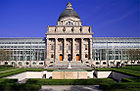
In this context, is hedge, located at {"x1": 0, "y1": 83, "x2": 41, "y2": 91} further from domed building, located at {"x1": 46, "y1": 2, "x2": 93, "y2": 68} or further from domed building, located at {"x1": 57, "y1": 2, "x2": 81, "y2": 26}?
domed building, located at {"x1": 57, "y1": 2, "x2": 81, "y2": 26}

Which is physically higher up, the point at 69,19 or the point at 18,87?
the point at 69,19

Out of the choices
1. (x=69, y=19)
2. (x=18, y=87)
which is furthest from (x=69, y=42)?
(x=18, y=87)

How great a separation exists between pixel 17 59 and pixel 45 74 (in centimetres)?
3991

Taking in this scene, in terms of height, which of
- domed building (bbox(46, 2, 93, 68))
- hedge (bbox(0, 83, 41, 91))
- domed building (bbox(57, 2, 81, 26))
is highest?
domed building (bbox(57, 2, 81, 26))

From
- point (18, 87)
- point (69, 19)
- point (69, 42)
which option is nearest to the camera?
point (18, 87)

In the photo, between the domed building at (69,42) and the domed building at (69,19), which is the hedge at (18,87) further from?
the domed building at (69,19)

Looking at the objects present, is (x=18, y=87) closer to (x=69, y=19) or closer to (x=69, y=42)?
(x=69, y=42)

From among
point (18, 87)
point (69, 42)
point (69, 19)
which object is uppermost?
point (69, 19)

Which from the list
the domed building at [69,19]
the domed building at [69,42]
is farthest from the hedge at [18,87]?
the domed building at [69,19]

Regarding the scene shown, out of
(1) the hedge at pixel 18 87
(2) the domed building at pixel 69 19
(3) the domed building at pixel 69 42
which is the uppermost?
(2) the domed building at pixel 69 19

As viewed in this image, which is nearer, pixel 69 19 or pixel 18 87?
pixel 18 87

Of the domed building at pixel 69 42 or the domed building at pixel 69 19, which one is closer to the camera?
the domed building at pixel 69 42

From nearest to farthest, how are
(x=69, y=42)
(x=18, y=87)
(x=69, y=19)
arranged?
(x=18, y=87) → (x=69, y=42) → (x=69, y=19)

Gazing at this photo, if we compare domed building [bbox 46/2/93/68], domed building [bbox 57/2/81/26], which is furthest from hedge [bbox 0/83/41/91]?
domed building [bbox 57/2/81/26]
